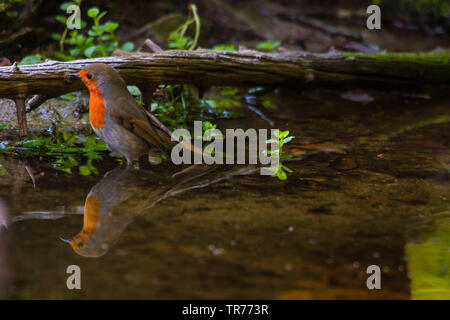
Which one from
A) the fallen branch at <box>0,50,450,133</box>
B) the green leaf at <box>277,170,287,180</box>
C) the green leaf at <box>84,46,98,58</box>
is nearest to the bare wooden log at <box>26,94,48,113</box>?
the fallen branch at <box>0,50,450,133</box>

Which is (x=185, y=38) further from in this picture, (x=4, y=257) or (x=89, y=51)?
(x=4, y=257)

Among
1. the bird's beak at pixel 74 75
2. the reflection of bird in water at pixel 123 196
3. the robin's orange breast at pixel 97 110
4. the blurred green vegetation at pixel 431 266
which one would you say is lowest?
the blurred green vegetation at pixel 431 266

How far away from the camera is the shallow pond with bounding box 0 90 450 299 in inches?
76.1

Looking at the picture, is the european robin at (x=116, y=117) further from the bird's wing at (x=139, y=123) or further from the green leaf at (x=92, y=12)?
the green leaf at (x=92, y=12)

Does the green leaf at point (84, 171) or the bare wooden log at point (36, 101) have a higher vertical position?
the bare wooden log at point (36, 101)

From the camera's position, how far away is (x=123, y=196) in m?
2.80

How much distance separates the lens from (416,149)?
12.5 ft

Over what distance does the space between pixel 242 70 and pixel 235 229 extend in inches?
90.6

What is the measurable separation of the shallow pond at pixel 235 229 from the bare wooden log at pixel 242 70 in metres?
0.65

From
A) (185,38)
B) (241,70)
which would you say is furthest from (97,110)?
(185,38)

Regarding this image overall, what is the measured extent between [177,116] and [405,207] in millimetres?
2324

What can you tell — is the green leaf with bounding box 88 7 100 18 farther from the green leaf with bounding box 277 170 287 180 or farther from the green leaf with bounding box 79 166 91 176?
the green leaf with bounding box 277 170 287 180

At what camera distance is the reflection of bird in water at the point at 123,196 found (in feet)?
7.43

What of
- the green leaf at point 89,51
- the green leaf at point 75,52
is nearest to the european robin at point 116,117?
the green leaf at point 89,51
